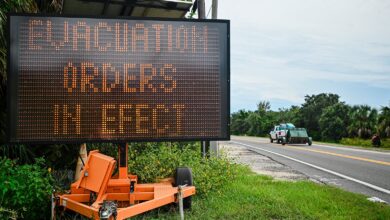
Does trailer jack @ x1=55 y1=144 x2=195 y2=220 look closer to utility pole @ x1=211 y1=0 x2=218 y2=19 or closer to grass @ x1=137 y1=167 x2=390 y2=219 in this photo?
grass @ x1=137 y1=167 x2=390 y2=219

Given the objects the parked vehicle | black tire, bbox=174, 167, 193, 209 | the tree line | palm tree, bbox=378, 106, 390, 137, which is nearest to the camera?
black tire, bbox=174, 167, 193, 209

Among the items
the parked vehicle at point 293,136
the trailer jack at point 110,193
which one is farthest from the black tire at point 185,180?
the parked vehicle at point 293,136

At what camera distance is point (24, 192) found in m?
6.27

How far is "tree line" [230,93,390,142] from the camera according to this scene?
5422 centimetres

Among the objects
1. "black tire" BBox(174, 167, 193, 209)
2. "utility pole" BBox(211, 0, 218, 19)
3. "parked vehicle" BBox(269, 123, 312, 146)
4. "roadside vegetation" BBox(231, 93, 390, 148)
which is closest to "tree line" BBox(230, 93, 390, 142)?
"roadside vegetation" BBox(231, 93, 390, 148)

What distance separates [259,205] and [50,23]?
432cm

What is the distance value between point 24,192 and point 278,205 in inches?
152

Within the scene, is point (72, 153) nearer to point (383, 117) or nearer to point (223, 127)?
point (223, 127)

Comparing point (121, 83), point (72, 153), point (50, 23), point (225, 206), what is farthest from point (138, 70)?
point (72, 153)

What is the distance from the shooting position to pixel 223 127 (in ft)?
19.6

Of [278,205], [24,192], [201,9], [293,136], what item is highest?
[201,9]

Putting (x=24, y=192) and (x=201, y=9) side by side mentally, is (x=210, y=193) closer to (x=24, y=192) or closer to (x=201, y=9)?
(x=24, y=192)

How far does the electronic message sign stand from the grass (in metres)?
1.62

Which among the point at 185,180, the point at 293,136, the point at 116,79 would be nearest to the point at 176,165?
the point at 185,180
